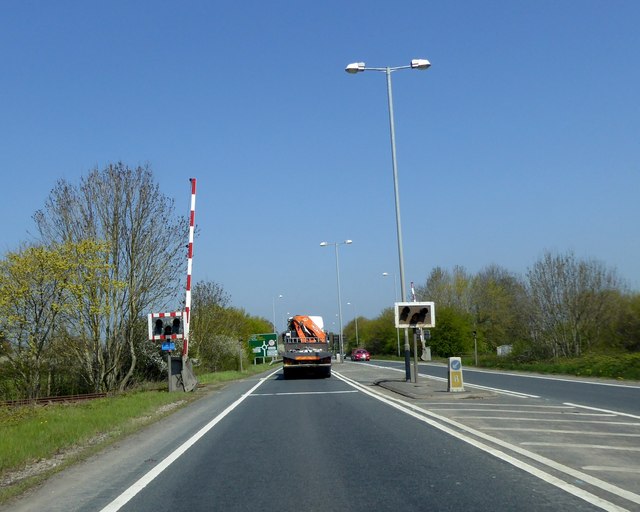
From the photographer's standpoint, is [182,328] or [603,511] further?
[182,328]

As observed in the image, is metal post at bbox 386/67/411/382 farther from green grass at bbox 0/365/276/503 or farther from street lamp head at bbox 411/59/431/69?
green grass at bbox 0/365/276/503

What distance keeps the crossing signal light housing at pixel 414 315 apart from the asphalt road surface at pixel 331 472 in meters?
7.75

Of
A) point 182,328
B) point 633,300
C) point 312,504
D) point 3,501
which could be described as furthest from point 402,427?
point 633,300

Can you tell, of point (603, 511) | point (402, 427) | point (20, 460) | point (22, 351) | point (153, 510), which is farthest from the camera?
point (22, 351)

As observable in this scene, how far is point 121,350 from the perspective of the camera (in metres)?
34.9

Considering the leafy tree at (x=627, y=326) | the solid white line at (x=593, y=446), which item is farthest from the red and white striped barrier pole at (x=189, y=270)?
the leafy tree at (x=627, y=326)

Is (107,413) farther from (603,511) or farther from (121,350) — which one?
(121,350)

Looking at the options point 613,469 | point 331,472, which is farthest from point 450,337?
point 331,472

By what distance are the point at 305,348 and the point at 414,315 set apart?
12761 mm

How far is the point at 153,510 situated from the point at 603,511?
448 cm

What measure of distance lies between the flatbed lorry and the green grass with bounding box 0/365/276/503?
41.2 ft

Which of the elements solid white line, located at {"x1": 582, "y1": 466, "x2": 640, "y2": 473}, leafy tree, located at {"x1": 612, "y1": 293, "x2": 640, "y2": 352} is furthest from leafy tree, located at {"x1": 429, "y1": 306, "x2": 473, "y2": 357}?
solid white line, located at {"x1": 582, "y1": 466, "x2": 640, "y2": 473}

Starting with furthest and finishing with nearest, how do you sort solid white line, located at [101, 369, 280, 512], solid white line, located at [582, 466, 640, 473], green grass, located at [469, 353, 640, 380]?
green grass, located at [469, 353, 640, 380], solid white line, located at [582, 466, 640, 473], solid white line, located at [101, 369, 280, 512]

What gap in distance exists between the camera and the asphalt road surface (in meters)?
7.25
